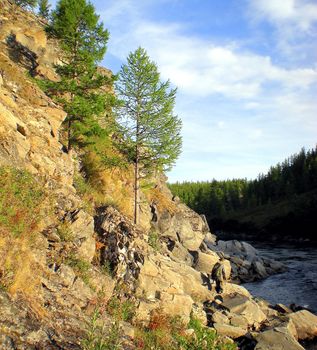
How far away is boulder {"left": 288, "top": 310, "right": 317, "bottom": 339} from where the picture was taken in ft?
69.7

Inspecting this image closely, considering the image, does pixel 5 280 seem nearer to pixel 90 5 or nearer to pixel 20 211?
pixel 20 211

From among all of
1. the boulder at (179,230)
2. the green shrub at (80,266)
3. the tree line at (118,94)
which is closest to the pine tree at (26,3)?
the tree line at (118,94)

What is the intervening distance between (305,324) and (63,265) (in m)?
16.8

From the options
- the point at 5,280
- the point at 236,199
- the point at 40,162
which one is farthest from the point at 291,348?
the point at 236,199

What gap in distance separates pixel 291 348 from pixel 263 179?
14275 cm

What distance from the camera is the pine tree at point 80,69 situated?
23719mm

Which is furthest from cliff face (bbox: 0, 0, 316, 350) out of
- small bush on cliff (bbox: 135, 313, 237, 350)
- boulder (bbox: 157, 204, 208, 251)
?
boulder (bbox: 157, 204, 208, 251)

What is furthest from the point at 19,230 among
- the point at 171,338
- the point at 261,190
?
the point at 261,190

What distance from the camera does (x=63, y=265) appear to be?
1321 cm

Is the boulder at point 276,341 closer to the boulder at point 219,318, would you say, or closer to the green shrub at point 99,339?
the boulder at point 219,318

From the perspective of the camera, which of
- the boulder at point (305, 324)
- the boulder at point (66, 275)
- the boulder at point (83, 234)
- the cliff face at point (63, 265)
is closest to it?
the cliff face at point (63, 265)

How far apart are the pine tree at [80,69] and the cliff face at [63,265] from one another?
2227 mm

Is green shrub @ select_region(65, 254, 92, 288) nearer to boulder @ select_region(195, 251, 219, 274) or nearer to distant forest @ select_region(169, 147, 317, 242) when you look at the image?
boulder @ select_region(195, 251, 219, 274)

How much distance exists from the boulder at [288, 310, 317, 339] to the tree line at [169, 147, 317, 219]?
373ft
